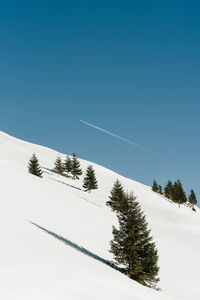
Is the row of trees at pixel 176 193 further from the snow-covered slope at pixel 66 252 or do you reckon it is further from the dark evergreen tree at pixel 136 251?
the dark evergreen tree at pixel 136 251

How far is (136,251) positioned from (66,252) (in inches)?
238

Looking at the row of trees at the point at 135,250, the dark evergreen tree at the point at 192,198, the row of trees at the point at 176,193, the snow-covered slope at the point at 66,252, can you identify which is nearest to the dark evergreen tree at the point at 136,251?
the row of trees at the point at 135,250

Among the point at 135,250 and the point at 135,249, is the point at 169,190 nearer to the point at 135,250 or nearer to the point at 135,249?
A: the point at 135,250

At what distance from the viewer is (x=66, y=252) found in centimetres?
1609

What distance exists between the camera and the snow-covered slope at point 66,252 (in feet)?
34.2

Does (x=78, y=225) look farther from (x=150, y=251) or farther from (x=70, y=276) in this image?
(x=70, y=276)

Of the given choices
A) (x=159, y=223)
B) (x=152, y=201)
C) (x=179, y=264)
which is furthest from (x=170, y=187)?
(x=179, y=264)

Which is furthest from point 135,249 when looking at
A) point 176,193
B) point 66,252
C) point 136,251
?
point 176,193

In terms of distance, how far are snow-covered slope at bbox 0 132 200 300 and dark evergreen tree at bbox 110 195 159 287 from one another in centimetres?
156

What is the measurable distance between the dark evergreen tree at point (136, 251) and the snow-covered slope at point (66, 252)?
1.56 metres

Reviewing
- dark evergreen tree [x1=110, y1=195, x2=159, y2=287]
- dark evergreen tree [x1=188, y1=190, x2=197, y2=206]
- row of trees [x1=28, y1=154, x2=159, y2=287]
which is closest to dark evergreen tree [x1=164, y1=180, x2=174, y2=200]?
dark evergreen tree [x1=188, y1=190, x2=197, y2=206]

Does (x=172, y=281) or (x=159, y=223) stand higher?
(x=159, y=223)

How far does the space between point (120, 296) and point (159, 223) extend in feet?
134

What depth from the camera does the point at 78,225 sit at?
30219 mm
